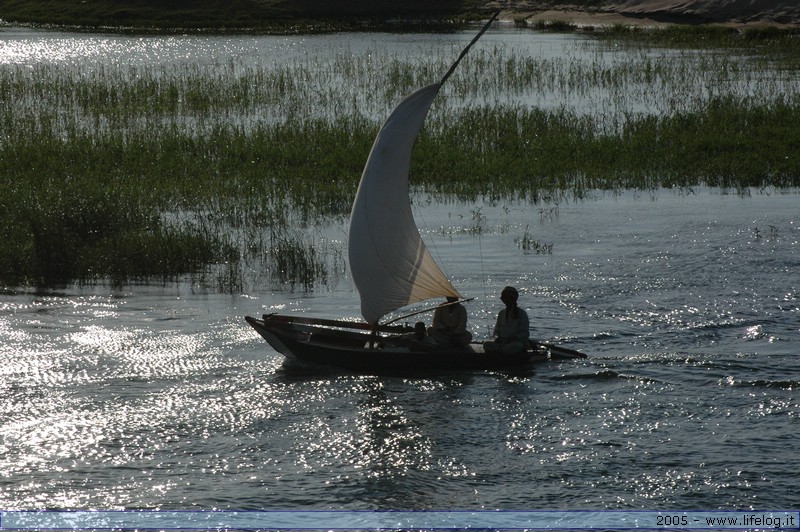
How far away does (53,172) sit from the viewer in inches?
1033

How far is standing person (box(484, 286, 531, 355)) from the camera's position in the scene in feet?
51.1

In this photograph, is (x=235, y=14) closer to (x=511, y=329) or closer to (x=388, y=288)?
(x=388, y=288)

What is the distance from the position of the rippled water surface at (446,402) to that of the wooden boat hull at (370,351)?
0.24 meters

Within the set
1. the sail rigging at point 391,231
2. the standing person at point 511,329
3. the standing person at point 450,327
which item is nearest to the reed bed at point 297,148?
the sail rigging at point 391,231

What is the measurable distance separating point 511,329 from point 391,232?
8.06 feet

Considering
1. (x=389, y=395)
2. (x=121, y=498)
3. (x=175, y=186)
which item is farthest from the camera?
(x=175, y=186)

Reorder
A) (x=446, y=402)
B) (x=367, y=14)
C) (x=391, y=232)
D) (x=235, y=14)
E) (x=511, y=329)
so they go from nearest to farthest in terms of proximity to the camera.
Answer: (x=446, y=402), (x=511, y=329), (x=391, y=232), (x=235, y=14), (x=367, y=14)

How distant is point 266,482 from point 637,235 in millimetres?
12872

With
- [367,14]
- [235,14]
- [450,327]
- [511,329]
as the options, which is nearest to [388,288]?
[450,327]

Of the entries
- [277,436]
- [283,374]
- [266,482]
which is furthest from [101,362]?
[266,482]

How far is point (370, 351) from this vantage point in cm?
1568

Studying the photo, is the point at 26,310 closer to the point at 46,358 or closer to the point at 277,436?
the point at 46,358

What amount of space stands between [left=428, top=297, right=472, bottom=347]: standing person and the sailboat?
15 cm

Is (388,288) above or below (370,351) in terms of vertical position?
above
